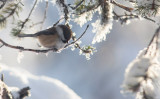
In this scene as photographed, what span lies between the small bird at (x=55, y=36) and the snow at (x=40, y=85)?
3036mm

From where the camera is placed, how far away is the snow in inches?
179

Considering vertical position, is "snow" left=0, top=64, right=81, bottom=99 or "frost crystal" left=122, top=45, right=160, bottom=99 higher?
"snow" left=0, top=64, right=81, bottom=99

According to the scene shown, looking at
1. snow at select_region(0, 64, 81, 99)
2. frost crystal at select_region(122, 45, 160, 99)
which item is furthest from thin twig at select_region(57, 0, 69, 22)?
snow at select_region(0, 64, 81, 99)

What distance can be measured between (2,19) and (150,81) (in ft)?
3.85

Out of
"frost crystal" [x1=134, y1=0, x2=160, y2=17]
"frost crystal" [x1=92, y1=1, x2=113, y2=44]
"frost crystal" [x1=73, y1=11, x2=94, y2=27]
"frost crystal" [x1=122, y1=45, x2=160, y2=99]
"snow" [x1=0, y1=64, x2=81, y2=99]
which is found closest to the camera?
"frost crystal" [x1=122, y1=45, x2=160, y2=99]

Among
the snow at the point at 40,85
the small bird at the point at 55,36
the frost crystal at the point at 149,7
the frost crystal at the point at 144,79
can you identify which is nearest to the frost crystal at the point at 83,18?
the small bird at the point at 55,36

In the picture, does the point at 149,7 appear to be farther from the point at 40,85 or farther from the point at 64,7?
the point at 40,85

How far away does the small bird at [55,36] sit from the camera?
1409mm

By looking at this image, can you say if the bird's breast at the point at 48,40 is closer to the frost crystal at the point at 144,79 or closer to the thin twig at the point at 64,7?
the thin twig at the point at 64,7

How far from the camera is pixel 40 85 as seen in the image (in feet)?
17.5

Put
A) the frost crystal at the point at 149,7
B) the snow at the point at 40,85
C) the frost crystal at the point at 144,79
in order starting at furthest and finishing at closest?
the snow at the point at 40,85
the frost crystal at the point at 149,7
the frost crystal at the point at 144,79

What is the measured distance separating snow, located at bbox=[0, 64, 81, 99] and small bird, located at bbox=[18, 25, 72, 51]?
9.96 feet

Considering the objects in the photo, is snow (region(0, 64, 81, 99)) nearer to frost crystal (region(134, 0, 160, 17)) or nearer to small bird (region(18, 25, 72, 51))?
small bird (region(18, 25, 72, 51))

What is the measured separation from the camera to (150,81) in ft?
1.86
